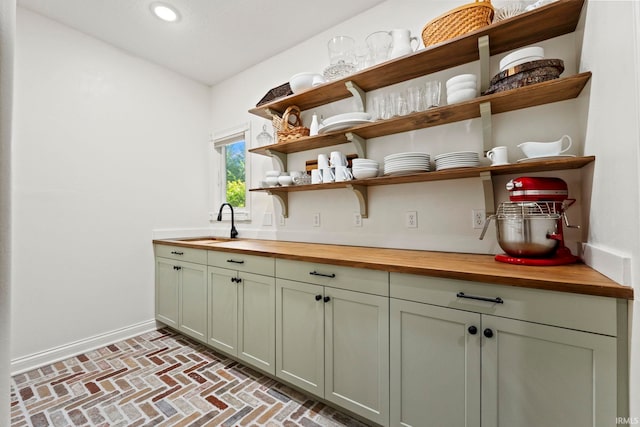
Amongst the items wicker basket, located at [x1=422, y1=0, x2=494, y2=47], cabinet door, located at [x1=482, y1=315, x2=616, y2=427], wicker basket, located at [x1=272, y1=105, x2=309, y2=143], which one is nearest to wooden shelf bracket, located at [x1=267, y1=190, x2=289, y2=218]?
wicker basket, located at [x1=272, y1=105, x2=309, y2=143]

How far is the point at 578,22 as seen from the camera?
57.9 inches

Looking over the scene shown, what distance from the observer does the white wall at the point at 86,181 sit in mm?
2236

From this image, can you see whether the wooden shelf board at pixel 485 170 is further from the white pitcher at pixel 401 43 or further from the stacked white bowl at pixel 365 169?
the white pitcher at pixel 401 43

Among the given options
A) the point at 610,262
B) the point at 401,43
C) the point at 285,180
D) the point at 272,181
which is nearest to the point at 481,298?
the point at 610,262

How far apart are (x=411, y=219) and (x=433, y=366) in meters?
0.97

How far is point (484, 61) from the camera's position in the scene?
1.67m

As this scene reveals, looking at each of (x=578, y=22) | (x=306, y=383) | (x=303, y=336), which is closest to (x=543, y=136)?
(x=578, y=22)

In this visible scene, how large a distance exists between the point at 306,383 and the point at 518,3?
235 cm

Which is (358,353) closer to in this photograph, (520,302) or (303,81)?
(520,302)

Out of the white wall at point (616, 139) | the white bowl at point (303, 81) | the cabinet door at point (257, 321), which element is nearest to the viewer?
the white wall at point (616, 139)

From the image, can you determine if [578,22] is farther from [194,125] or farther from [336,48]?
[194,125]

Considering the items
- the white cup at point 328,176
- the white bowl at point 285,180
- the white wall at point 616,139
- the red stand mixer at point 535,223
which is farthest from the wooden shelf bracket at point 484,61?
the white bowl at point 285,180

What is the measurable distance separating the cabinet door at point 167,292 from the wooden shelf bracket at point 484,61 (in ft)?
9.05

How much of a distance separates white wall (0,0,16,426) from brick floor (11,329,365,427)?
155 centimetres
